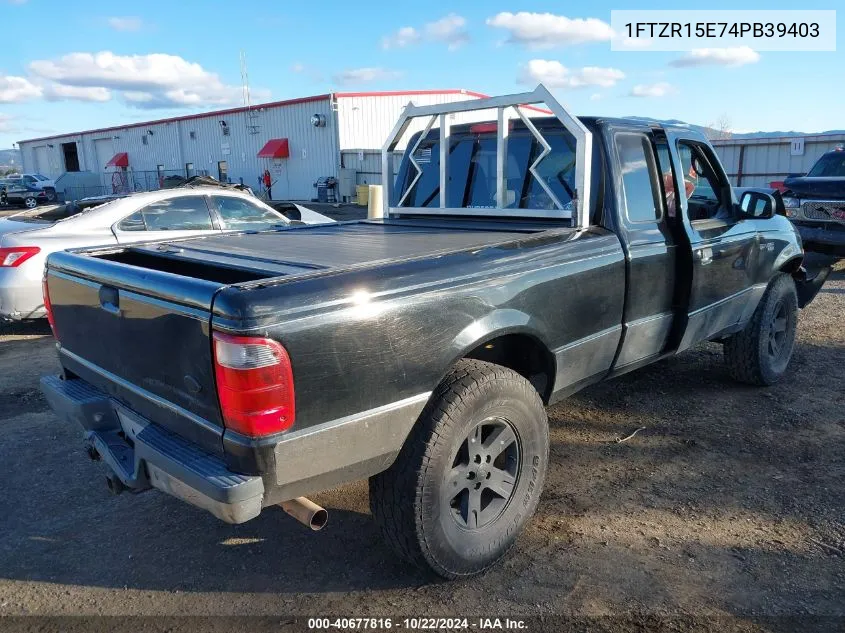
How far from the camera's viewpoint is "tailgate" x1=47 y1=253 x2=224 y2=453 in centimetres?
238

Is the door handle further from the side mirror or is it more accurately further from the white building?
the white building

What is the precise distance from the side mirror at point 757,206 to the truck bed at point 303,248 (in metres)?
1.72

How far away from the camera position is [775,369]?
17.6ft

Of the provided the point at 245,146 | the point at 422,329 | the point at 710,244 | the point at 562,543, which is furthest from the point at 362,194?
the point at 422,329

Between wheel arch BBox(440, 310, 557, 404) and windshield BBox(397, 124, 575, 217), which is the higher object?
windshield BBox(397, 124, 575, 217)

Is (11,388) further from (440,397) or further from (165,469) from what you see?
(440,397)

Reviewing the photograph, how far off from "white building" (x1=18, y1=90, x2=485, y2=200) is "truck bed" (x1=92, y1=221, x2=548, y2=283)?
81.8ft

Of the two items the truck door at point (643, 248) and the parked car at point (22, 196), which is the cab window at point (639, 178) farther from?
the parked car at point (22, 196)

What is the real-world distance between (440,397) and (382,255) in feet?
2.50

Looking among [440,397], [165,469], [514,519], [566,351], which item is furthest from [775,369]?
[165,469]

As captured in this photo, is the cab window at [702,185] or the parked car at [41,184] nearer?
the cab window at [702,185]

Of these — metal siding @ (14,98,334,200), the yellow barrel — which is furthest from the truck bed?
metal siding @ (14,98,334,200)

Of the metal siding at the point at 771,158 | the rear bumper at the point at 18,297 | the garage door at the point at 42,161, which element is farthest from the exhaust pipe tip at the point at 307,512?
the garage door at the point at 42,161

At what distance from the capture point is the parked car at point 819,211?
32.2 ft
